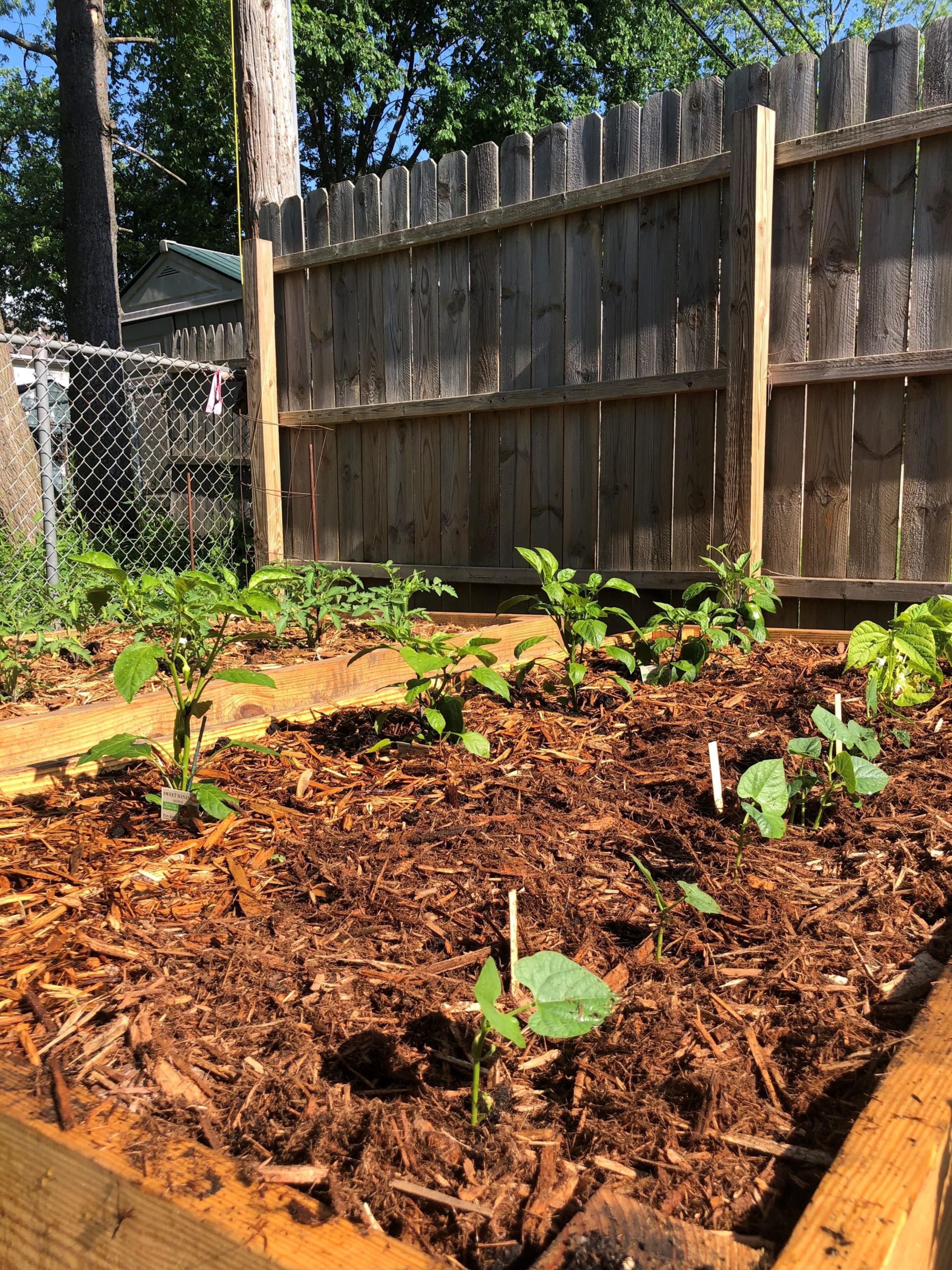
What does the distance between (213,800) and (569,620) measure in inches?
55.8

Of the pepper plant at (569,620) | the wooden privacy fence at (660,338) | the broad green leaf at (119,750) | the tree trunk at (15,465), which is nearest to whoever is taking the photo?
the broad green leaf at (119,750)

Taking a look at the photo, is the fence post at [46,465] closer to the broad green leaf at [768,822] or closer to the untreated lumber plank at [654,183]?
the untreated lumber plank at [654,183]

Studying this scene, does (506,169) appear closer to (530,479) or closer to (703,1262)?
→ (530,479)

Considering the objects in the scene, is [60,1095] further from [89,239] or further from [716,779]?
[89,239]

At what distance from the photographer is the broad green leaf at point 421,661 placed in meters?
2.16

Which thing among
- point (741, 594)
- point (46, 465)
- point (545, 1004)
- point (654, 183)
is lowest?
point (545, 1004)

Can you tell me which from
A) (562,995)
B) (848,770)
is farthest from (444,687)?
(562,995)

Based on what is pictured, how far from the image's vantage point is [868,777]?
176 cm

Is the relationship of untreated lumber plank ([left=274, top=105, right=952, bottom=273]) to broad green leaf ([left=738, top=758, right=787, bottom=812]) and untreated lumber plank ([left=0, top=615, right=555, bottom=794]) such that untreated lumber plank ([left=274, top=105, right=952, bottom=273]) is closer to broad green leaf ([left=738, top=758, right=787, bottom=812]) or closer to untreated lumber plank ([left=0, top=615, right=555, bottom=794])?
untreated lumber plank ([left=0, top=615, right=555, bottom=794])

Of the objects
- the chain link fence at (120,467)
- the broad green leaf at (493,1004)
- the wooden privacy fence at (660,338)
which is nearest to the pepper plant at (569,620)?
the wooden privacy fence at (660,338)

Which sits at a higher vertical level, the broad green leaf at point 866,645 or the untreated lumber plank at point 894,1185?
the broad green leaf at point 866,645

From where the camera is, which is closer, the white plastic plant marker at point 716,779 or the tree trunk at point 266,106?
the white plastic plant marker at point 716,779

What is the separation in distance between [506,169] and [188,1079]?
4.67 meters

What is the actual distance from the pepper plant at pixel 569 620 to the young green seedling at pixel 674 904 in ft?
3.55
